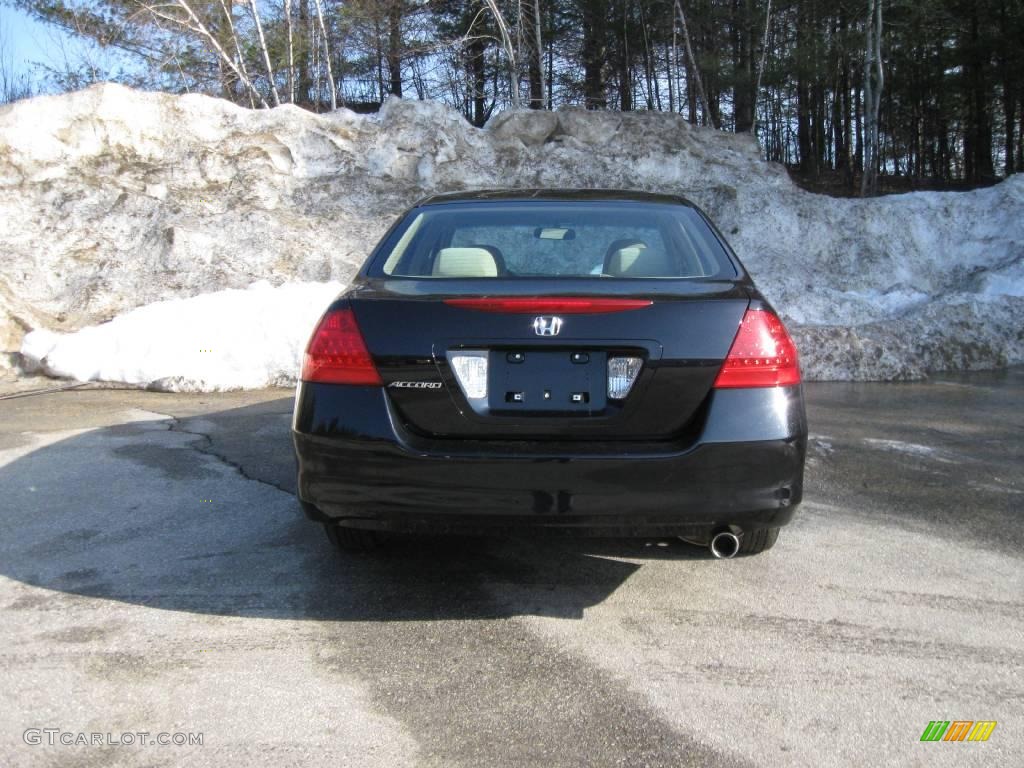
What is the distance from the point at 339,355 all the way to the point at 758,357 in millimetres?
1426

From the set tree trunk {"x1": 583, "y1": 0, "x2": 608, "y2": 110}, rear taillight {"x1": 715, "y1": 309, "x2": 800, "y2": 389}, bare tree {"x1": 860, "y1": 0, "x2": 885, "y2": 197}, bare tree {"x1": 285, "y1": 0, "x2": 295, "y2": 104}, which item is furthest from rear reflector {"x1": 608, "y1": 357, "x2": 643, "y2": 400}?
tree trunk {"x1": 583, "y1": 0, "x2": 608, "y2": 110}

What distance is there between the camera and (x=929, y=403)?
23.7ft

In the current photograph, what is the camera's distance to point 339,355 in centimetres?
300

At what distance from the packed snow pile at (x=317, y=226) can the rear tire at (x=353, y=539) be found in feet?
16.1

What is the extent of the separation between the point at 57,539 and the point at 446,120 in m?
11.6

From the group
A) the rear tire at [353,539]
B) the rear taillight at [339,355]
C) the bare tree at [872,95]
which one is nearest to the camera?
the rear taillight at [339,355]

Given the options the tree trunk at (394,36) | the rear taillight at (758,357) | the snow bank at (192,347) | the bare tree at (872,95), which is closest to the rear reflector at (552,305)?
the rear taillight at (758,357)

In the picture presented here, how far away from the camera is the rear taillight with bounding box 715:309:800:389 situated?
2896mm

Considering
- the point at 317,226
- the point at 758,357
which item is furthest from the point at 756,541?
the point at 317,226

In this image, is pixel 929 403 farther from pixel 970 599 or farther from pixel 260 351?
pixel 260 351

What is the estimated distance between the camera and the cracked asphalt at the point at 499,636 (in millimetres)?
2412

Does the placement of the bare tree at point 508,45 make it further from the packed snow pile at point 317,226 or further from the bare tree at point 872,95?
the bare tree at point 872,95

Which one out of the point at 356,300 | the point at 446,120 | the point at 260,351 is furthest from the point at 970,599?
the point at 446,120

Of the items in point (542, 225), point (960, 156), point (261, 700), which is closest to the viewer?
point (261, 700)
